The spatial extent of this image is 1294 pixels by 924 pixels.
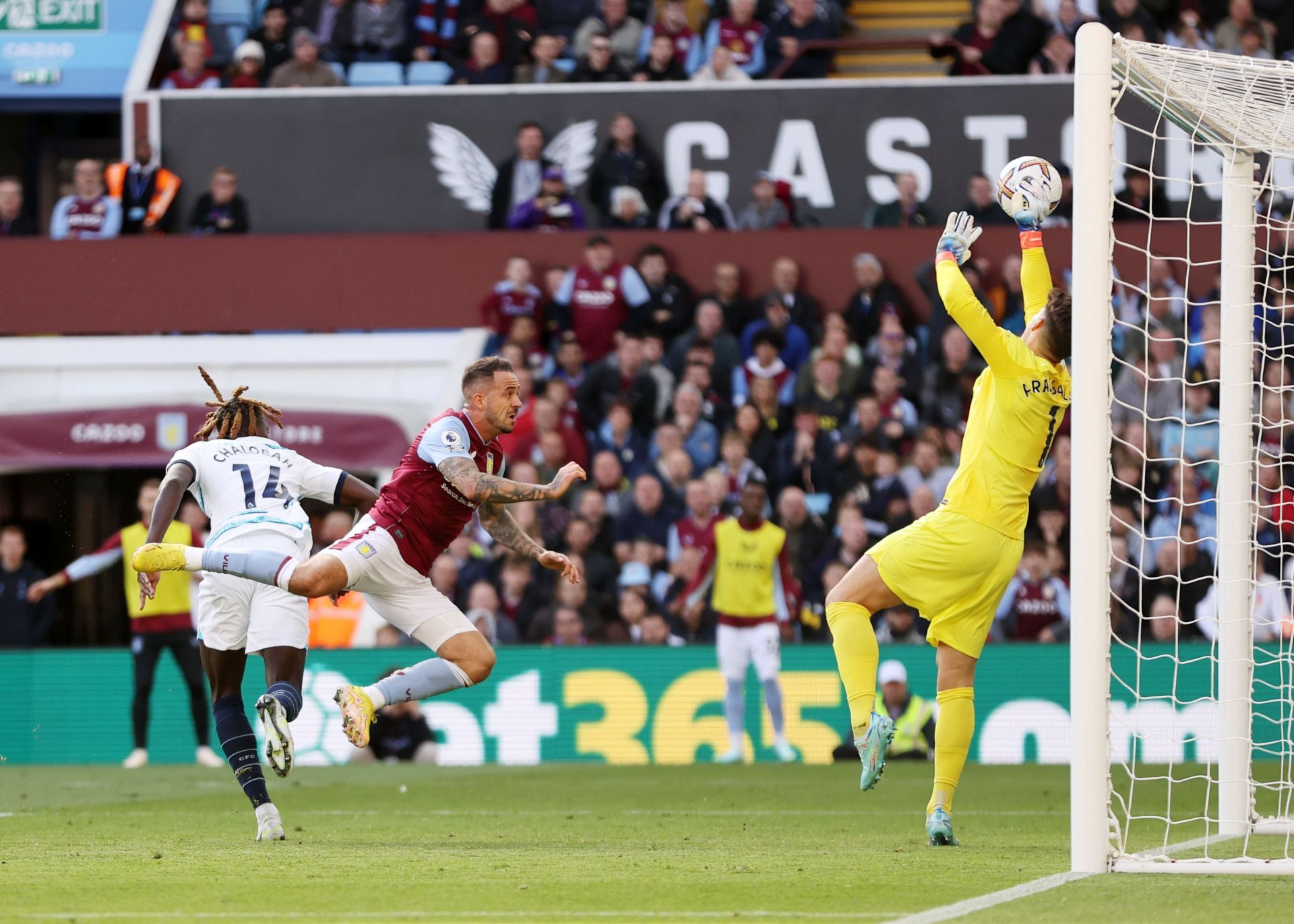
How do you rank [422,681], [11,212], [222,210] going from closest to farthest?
[422,681]
[222,210]
[11,212]

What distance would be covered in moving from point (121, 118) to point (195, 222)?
4.86 meters

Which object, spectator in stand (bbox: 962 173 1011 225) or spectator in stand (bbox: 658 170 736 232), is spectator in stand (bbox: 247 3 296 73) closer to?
spectator in stand (bbox: 658 170 736 232)

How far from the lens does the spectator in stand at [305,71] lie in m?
19.0

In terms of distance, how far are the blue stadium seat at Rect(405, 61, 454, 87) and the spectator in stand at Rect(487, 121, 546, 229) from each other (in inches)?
58.9

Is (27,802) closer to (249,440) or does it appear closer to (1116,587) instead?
(249,440)

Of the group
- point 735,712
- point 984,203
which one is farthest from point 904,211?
point 735,712

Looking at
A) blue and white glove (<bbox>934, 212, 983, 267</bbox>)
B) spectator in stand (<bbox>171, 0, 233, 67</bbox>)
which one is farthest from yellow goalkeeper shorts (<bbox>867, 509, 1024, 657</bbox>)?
spectator in stand (<bbox>171, 0, 233, 67</bbox>)

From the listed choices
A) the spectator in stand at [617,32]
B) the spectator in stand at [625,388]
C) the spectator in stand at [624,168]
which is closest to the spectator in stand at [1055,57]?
the spectator in stand at [624,168]

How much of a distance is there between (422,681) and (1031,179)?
11.1 feet

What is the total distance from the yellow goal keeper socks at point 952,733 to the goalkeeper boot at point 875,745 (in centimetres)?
43

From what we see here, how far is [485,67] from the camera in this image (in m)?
19.2

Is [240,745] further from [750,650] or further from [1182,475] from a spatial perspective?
[750,650]

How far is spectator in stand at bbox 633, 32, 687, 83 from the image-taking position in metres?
18.9

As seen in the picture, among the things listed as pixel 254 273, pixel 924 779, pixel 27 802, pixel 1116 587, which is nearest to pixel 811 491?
pixel 1116 587
